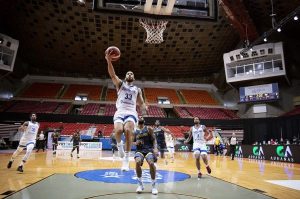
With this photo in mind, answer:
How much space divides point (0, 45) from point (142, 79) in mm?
18324

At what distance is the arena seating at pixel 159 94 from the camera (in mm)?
35500

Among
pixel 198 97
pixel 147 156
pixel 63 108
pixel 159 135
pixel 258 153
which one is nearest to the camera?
pixel 147 156

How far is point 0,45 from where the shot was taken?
85.7 ft

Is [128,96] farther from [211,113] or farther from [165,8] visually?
[211,113]

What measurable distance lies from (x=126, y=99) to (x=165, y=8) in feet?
16.6

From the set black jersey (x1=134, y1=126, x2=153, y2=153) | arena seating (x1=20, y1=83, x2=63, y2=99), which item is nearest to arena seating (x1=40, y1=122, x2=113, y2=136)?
arena seating (x1=20, y1=83, x2=63, y2=99)

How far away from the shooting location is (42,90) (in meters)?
34.2

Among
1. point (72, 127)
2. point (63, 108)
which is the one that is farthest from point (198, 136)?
point (63, 108)

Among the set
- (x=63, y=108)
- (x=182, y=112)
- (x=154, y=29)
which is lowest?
(x=63, y=108)

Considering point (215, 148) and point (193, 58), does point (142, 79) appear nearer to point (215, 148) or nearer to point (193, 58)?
point (193, 58)

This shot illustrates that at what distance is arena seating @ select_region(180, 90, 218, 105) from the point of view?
3608 centimetres

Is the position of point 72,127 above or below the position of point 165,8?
below

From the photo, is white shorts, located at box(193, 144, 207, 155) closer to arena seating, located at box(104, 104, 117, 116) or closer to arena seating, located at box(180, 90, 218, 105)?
arena seating, located at box(104, 104, 117, 116)

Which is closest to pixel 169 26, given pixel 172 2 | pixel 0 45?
pixel 0 45
